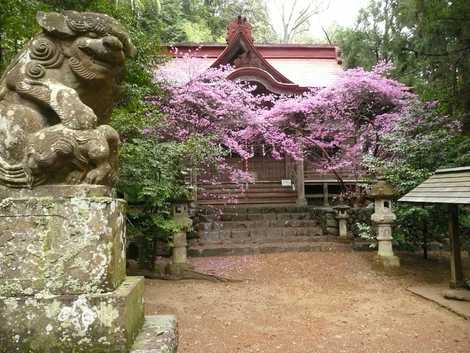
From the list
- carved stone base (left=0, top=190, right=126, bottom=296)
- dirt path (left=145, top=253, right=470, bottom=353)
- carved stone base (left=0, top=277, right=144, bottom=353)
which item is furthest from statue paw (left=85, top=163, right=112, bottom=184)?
dirt path (left=145, top=253, right=470, bottom=353)

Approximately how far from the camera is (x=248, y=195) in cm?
1249

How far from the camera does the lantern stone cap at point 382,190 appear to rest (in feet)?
26.3

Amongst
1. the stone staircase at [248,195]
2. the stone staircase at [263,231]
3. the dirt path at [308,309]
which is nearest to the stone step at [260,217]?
the stone staircase at [263,231]

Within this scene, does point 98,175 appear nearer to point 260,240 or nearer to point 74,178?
point 74,178

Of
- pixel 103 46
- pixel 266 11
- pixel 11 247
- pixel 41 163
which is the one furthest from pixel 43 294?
pixel 266 11

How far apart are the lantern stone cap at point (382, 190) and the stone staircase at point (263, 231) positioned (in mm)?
1774

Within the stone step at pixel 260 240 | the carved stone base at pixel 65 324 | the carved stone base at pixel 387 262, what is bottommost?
the carved stone base at pixel 387 262

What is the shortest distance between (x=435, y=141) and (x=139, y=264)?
6.43 meters

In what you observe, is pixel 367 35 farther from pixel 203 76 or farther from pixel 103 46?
pixel 103 46

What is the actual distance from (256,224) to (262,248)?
1.52 m

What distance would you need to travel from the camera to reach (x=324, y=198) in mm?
12570

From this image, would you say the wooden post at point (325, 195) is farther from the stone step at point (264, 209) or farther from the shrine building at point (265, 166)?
the stone step at point (264, 209)

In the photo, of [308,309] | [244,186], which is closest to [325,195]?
[244,186]

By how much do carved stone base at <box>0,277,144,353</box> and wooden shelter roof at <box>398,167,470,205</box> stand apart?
4644 mm
